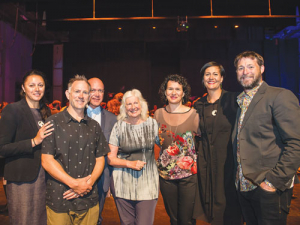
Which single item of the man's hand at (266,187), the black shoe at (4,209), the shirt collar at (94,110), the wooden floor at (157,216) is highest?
the shirt collar at (94,110)

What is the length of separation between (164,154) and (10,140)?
1.30 meters

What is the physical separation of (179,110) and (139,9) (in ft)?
17.8

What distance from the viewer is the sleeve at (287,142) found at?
1.56 meters

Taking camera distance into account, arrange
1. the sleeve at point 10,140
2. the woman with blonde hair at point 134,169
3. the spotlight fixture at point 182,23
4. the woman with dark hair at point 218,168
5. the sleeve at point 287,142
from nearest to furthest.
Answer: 1. the sleeve at point 287,142
2. the sleeve at point 10,140
3. the woman with blonde hair at point 134,169
4. the woman with dark hair at point 218,168
5. the spotlight fixture at point 182,23

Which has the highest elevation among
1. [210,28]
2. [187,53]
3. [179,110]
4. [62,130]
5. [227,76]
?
[210,28]

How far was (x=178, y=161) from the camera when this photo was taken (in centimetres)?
211

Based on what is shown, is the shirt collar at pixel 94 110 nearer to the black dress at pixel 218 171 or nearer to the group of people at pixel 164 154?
the group of people at pixel 164 154

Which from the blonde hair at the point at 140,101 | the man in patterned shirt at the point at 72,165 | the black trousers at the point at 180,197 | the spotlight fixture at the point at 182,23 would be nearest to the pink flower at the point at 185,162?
the black trousers at the point at 180,197

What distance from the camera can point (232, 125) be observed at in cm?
220

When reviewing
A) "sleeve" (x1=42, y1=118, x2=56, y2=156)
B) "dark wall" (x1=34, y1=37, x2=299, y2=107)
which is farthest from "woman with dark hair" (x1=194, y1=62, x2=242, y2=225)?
"dark wall" (x1=34, y1=37, x2=299, y2=107)

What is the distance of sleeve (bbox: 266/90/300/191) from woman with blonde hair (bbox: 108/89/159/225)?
36.3 inches

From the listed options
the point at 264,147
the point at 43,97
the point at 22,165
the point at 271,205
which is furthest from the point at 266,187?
the point at 43,97

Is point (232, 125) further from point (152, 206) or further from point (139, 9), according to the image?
point (139, 9)

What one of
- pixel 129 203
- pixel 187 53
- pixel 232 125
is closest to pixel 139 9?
pixel 187 53
